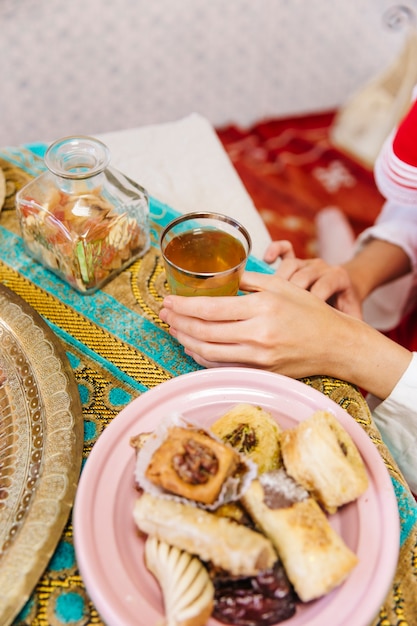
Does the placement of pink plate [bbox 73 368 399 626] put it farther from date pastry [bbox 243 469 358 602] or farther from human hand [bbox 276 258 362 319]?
human hand [bbox 276 258 362 319]

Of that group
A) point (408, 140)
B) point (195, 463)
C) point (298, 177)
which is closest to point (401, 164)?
point (408, 140)

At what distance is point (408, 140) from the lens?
40.3 inches

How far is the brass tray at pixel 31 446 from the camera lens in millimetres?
615

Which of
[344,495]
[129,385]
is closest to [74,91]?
[129,385]

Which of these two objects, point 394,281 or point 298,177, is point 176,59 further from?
point 394,281

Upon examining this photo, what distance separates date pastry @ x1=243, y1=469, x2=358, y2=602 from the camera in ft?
1.81

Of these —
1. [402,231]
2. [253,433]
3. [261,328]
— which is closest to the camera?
[253,433]

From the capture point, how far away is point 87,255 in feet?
2.93

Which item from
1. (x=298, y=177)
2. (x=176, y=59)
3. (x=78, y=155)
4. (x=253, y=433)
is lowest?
(x=298, y=177)

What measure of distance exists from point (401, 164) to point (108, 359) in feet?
2.05

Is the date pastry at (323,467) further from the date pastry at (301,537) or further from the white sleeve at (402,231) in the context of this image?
the white sleeve at (402,231)

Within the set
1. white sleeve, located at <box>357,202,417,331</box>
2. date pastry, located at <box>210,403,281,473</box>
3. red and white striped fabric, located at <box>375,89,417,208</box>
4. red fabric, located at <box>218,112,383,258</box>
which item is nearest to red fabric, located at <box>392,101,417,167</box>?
red and white striped fabric, located at <box>375,89,417,208</box>

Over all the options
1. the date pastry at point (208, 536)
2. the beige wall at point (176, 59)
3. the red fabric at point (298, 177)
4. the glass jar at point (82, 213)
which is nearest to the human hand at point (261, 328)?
the glass jar at point (82, 213)

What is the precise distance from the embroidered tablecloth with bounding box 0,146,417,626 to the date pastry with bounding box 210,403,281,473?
0.17 m
